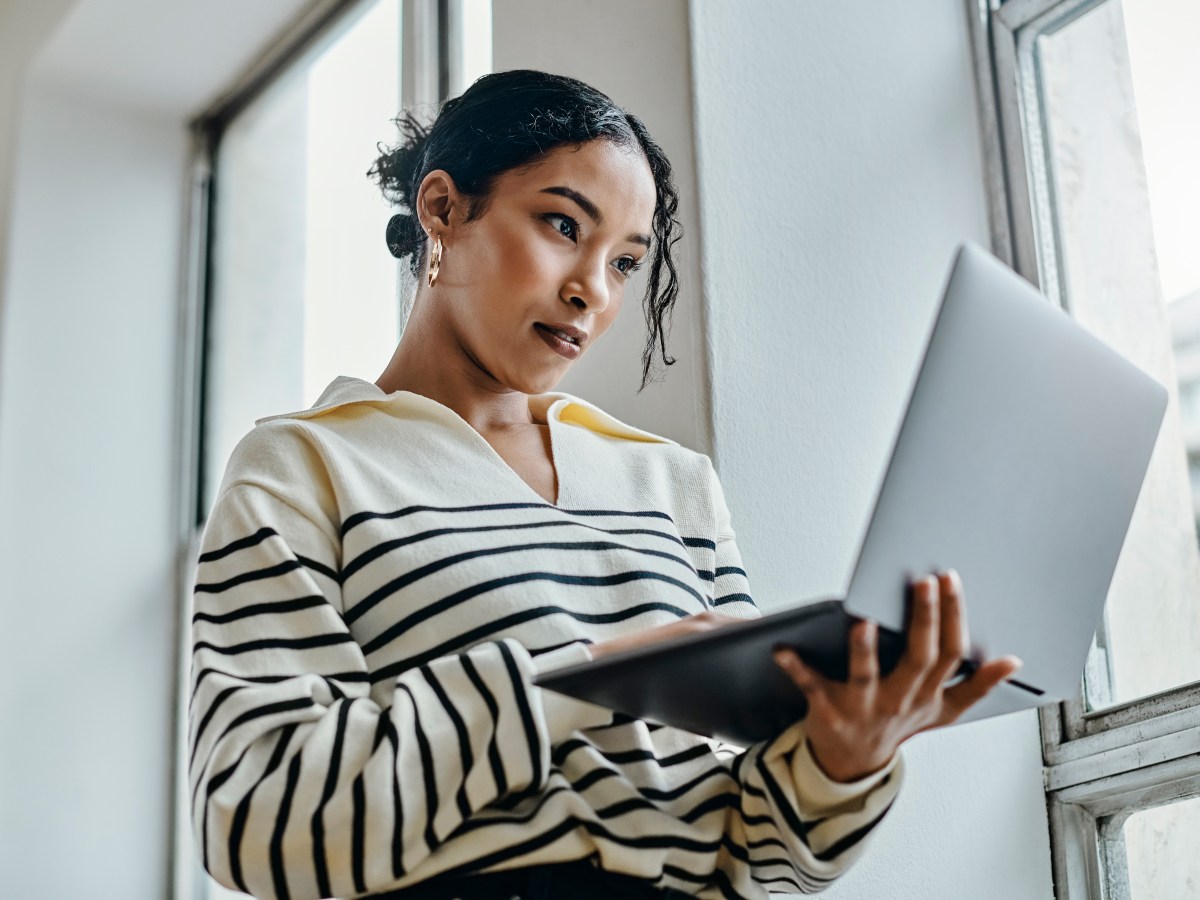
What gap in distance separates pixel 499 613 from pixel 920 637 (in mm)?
323

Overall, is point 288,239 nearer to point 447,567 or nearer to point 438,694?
point 447,567

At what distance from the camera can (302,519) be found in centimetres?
106

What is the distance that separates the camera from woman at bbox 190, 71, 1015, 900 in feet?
3.00

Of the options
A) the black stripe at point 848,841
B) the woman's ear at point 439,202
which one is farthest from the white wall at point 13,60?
the black stripe at point 848,841

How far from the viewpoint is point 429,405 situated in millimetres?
1184

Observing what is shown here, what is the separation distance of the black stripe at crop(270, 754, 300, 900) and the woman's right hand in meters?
0.20

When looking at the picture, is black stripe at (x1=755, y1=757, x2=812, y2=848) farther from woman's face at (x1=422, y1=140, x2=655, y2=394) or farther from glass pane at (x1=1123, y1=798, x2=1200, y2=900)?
glass pane at (x1=1123, y1=798, x2=1200, y2=900)

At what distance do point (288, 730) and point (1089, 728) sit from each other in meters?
0.98

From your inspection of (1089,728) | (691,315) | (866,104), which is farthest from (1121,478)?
(866,104)

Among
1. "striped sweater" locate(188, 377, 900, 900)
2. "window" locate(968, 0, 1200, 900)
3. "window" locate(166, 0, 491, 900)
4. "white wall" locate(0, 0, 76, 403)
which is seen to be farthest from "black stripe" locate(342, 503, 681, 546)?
"white wall" locate(0, 0, 76, 403)

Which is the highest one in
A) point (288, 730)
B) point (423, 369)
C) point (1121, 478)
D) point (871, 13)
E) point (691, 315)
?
point (871, 13)

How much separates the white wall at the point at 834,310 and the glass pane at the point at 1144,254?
129mm

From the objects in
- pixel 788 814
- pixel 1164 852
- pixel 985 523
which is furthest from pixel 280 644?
pixel 1164 852

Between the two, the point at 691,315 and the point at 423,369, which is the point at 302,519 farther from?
the point at 691,315
